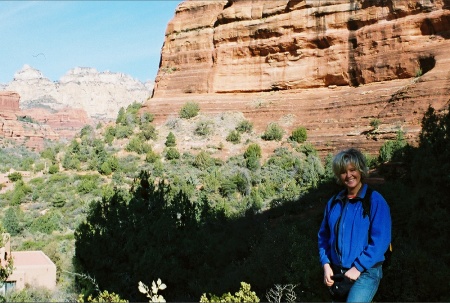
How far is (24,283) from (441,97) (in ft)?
66.3

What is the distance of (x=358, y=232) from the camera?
2.99 meters

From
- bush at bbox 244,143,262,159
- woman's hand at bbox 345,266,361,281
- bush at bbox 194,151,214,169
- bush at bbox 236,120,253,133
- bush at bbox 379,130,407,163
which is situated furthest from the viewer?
bush at bbox 236,120,253,133

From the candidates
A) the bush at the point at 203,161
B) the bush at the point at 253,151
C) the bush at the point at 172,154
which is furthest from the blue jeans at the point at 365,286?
the bush at the point at 172,154

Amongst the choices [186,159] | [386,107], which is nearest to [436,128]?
[386,107]

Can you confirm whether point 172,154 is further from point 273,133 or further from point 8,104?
point 8,104

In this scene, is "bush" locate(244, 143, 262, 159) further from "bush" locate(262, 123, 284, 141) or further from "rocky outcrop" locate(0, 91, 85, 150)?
"rocky outcrop" locate(0, 91, 85, 150)

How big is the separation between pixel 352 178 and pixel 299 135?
2689 cm

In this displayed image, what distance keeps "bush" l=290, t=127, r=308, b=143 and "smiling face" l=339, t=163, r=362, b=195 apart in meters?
26.8

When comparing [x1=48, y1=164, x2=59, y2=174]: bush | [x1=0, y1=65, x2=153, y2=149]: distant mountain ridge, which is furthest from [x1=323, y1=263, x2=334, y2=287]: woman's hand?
[x1=0, y1=65, x2=153, y2=149]: distant mountain ridge

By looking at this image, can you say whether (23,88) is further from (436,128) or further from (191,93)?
(436,128)

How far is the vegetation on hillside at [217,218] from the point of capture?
9883mm

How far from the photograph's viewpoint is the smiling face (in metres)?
3.07

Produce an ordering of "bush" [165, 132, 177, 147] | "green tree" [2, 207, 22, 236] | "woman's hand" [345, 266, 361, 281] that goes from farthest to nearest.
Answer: "bush" [165, 132, 177, 147]
"green tree" [2, 207, 22, 236]
"woman's hand" [345, 266, 361, 281]

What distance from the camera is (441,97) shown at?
23.5 meters
